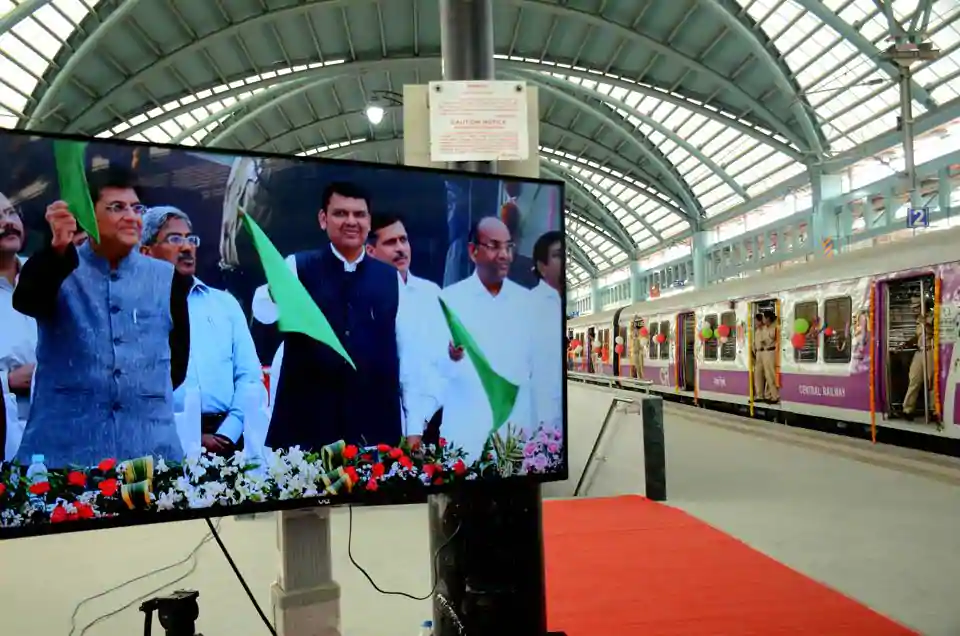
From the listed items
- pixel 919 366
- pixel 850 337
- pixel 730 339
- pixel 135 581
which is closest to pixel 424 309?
pixel 135 581

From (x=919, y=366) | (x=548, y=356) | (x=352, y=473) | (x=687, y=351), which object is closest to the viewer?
(x=352, y=473)

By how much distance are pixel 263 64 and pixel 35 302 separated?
2612 cm

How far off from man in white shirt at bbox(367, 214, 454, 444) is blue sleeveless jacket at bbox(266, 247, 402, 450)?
0.04 m

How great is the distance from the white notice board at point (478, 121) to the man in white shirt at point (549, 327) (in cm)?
62

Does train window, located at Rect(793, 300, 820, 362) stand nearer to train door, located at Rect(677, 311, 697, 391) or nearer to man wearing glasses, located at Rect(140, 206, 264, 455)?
train door, located at Rect(677, 311, 697, 391)

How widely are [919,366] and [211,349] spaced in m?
10.2

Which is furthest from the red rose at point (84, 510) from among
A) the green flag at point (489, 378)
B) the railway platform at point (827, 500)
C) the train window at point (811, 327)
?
the train window at point (811, 327)

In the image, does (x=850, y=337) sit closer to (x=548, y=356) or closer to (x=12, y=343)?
(x=548, y=356)

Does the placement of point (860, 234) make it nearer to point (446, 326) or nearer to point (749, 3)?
point (749, 3)

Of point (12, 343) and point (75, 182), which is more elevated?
point (75, 182)

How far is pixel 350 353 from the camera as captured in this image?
1818 millimetres

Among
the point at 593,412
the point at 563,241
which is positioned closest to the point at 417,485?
the point at 563,241

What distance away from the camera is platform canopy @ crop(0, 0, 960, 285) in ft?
66.8

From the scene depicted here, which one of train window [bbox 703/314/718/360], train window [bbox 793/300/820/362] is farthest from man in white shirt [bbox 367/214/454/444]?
train window [bbox 703/314/718/360]
